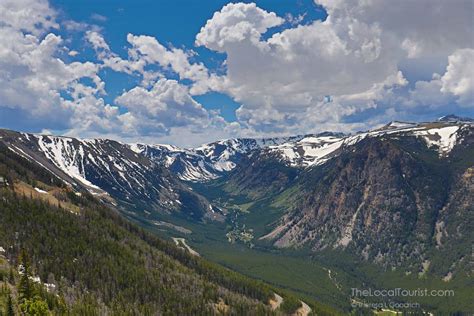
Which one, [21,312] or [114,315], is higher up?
[21,312]

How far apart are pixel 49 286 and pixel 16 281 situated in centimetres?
2539

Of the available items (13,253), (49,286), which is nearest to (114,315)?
(49,286)

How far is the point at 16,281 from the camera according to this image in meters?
163

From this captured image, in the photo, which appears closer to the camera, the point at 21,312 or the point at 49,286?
the point at 21,312

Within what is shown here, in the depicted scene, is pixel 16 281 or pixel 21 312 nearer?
pixel 21 312

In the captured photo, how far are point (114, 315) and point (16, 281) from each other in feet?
133

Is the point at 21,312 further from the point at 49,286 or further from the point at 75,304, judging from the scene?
the point at 49,286

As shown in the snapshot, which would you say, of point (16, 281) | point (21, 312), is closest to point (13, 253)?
point (16, 281)

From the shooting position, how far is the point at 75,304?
578ft

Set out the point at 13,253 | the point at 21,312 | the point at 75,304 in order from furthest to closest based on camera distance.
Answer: the point at 13,253 < the point at 75,304 < the point at 21,312

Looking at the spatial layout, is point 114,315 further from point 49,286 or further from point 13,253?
point 13,253

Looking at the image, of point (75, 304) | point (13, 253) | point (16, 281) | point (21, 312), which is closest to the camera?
point (21, 312)

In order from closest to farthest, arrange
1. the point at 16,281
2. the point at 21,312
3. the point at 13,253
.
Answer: the point at 21,312, the point at 16,281, the point at 13,253

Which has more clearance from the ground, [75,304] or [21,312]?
[21,312]
